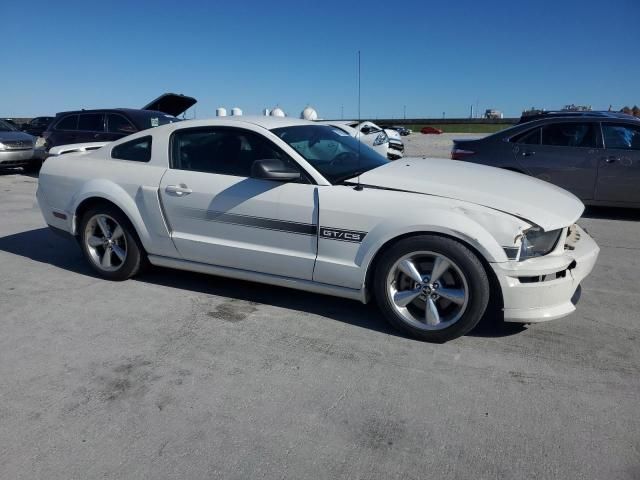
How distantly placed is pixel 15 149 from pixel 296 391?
12182 millimetres

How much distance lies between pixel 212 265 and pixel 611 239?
482cm

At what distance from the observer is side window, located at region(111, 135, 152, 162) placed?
14.7 feet

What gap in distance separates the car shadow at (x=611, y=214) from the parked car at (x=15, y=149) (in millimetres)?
12219

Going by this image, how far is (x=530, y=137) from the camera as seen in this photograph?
7.51 metres

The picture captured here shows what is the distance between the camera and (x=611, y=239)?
6.21 metres

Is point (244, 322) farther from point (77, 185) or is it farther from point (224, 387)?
point (77, 185)

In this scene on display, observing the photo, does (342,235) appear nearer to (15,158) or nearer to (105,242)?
(105,242)

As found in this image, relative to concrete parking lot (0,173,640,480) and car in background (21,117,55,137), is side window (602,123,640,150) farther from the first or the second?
car in background (21,117,55,137)

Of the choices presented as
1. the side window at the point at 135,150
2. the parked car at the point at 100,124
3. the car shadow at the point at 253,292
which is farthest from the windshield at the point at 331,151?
the parked car at the point at 100,124

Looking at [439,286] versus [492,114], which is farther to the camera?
[492,114]

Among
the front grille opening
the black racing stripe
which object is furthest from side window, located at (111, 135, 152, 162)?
the front grille opening

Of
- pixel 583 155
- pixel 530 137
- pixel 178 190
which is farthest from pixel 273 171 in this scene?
pixel 583 155

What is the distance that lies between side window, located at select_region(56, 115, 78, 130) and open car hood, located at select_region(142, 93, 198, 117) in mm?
1791

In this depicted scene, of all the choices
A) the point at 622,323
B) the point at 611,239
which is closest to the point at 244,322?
the point at 622,323
